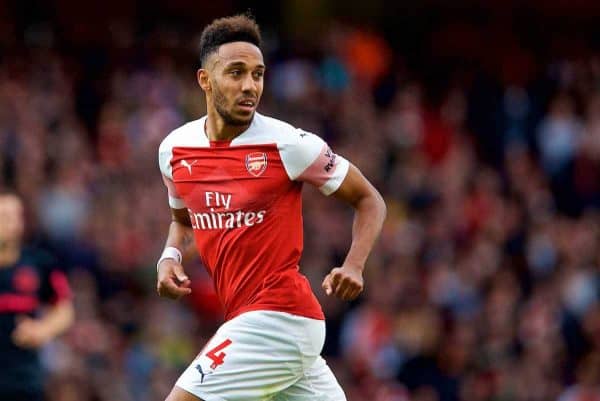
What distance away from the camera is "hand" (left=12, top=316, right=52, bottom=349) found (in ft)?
31.1

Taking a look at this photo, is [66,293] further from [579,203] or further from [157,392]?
[579,203]

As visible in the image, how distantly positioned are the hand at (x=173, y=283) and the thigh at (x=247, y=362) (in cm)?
27

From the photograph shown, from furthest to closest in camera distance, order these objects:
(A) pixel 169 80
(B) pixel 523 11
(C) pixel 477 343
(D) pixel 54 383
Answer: (B) pixel 523 11 → (A) pixel 169 80 → (C) pixel 477 343 → (D) pixel 54 383

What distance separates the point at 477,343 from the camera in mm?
14852

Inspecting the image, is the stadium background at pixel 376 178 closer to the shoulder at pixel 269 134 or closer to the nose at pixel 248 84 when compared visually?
the shoulder at pixel 269 134

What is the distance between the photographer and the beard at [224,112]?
6.79 m

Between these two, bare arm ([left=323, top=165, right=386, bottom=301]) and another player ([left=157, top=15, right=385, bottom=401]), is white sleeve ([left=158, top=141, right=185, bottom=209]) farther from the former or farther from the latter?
bare arm ([left=323, top=165, right=386, bottom=301])

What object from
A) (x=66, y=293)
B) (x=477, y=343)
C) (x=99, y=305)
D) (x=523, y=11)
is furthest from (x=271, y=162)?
(x=523, y=11)

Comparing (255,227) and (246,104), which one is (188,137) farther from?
(255,227)

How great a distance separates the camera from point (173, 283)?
6754mm

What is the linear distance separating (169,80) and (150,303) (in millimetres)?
3479

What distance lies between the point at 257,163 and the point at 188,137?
451 millimetres

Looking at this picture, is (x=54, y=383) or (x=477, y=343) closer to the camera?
(x=54, y=383)

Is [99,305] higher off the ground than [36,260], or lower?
lower
